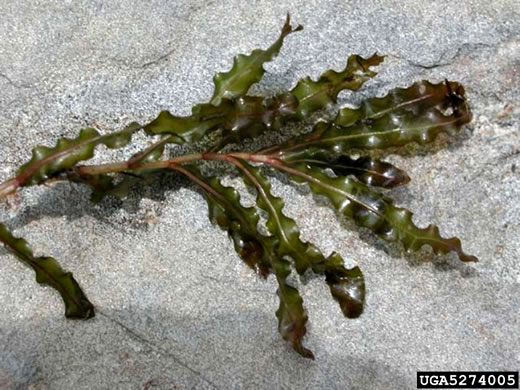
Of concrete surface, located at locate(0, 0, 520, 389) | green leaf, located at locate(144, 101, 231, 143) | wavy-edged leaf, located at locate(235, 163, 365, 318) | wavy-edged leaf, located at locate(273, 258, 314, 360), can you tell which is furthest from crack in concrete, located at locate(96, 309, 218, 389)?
green leaf, located at locate(144, 101, 231, 143)

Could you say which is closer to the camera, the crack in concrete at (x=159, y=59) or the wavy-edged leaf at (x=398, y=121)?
the wavy-edged leaf at (x=398, y=121)

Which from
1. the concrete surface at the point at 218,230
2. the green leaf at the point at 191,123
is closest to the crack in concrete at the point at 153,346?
the concrete surface at the point at 218,230

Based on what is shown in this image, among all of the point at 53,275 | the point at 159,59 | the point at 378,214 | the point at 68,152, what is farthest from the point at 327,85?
the point at 53,275

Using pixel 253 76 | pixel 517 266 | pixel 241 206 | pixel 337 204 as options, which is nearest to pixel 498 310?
pixel 517 266

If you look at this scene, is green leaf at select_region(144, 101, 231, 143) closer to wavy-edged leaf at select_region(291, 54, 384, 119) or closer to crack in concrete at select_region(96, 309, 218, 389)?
wavy-edged leaf at select_region(291, 54, 384, 119)

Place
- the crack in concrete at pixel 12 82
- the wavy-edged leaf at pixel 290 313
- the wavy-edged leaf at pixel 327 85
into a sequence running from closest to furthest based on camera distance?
the wavy-edged leaf at pixel 290 313
the wavy-edged leaf at pixel 327 85
the crack in concrete at pixel 12 82

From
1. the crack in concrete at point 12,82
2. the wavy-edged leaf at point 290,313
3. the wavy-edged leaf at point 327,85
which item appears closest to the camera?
the wavy-edged leaf at point 290,313

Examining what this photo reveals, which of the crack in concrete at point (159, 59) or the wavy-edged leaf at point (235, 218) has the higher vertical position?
the crack in concrete at point (159, 59)

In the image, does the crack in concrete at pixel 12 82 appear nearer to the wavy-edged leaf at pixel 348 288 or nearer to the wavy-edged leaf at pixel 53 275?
the wavy-edged leaf at pixel 53 275
